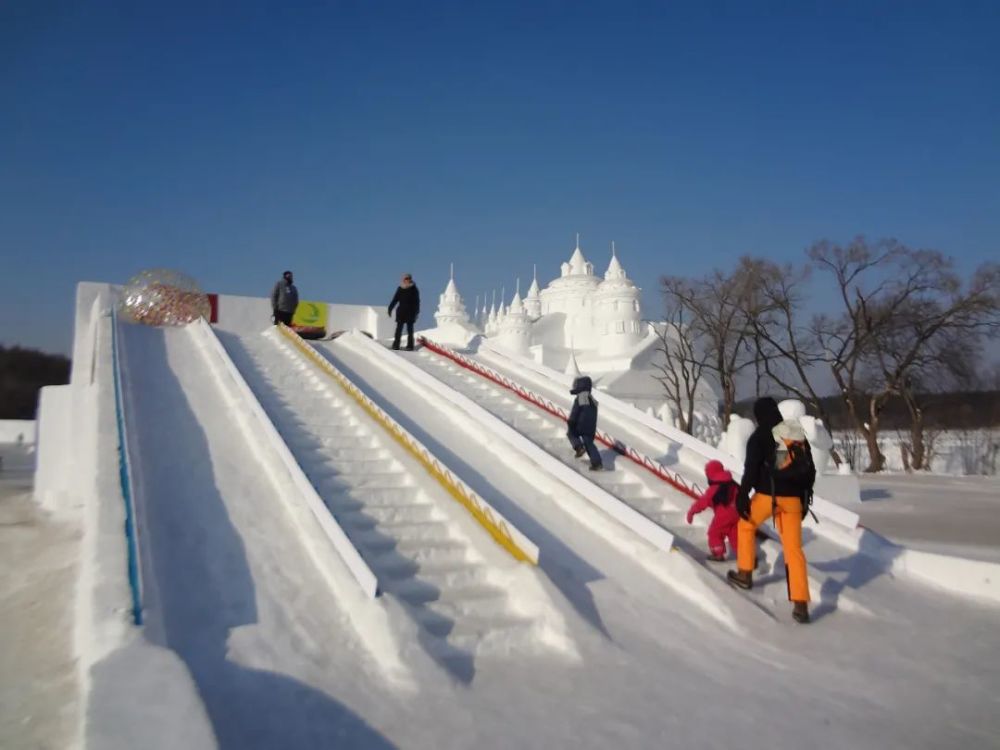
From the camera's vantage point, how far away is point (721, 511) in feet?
19.3

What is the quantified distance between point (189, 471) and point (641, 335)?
50948 millimetres

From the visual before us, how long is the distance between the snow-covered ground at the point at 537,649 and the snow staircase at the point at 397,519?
5cm

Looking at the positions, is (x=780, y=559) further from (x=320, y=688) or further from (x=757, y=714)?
(x=320, y=688)

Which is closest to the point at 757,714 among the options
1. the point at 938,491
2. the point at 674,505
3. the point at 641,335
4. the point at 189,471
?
the point at 674,505

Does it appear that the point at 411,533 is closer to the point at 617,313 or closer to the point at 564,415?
the point at 564,415

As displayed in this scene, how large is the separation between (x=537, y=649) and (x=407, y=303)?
9394 mm

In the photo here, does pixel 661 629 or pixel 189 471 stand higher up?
pixel 189 471

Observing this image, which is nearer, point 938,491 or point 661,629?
point 661,629

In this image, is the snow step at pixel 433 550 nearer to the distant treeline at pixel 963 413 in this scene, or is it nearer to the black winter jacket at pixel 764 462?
the black winter jacket at pixel 764 462

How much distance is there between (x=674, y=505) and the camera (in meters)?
7.01

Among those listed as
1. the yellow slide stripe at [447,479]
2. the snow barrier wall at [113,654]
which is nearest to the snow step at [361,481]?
the yellow slide stripe at [447,479]

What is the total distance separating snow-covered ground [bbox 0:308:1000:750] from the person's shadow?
1 cm

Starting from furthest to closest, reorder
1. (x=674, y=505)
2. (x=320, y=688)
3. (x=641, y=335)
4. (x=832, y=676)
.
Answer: (x=641, y=335) → (x=674, y=505) → (x=832, y=676) → (x=320, y=688)

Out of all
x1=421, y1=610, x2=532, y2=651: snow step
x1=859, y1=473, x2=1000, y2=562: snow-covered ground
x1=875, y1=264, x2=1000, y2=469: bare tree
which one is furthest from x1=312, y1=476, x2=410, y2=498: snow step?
x1=875, y1=264, x2=1000, y2=469: bare tree
